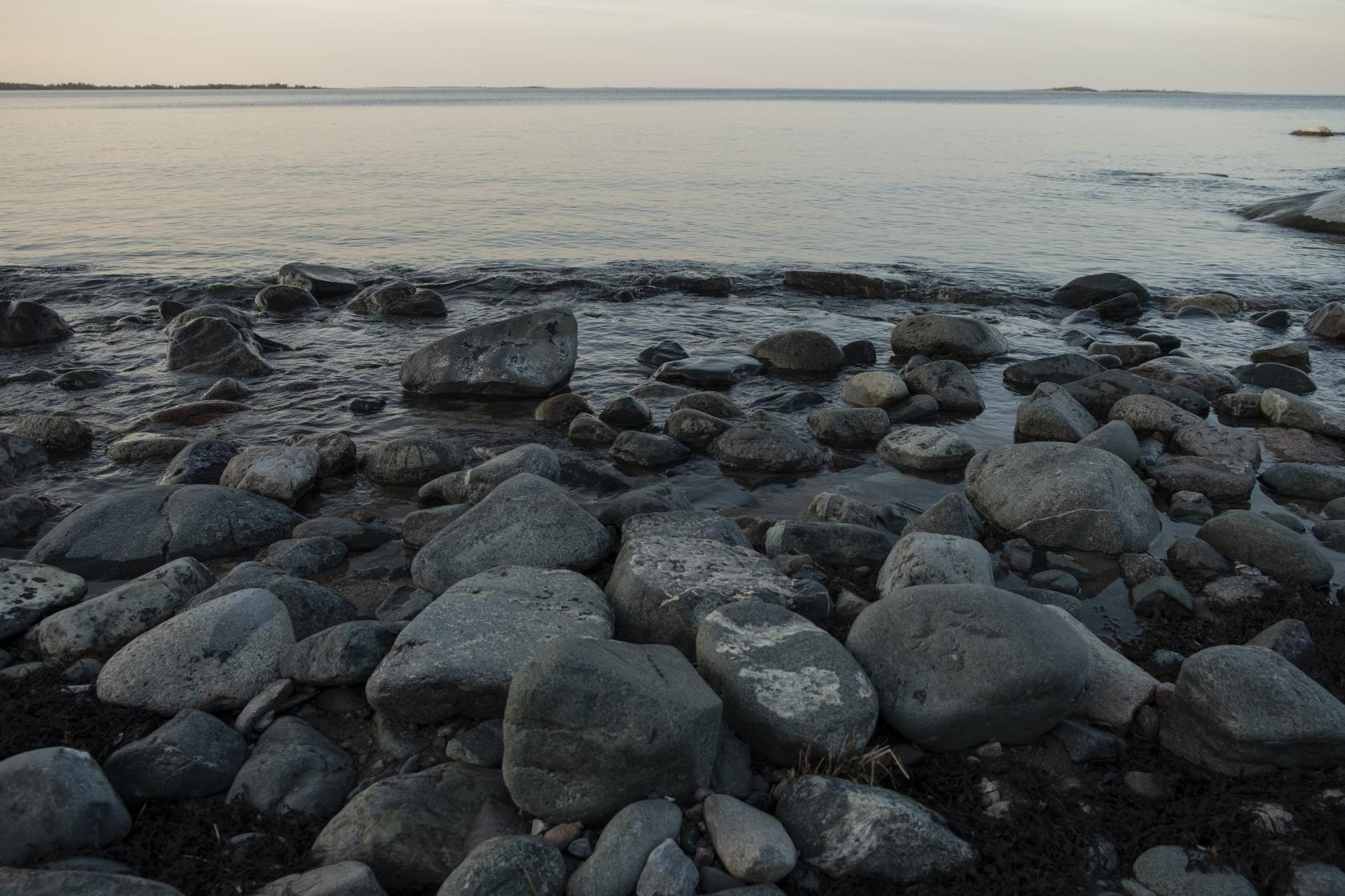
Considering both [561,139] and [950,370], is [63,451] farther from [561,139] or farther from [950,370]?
[561,139]

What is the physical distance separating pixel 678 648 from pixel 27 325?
41.5 ft

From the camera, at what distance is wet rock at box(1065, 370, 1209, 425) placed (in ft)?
33.6

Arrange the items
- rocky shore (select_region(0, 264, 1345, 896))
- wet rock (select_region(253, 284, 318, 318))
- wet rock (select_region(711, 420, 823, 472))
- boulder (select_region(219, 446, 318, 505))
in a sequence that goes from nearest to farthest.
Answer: rocky shore (select_region(0, 264, 1345, 896)), boulder (select_region(219, 446, 318, 505)), wet rock (select_region(711, 420, 823, 472)), wet rock (select_region(253, 284, 318, 318))

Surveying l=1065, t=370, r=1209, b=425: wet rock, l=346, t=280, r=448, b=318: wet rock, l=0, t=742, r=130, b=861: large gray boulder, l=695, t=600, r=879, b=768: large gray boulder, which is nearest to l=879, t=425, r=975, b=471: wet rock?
l=1065, t=370, r=1209, b=425: wet rock

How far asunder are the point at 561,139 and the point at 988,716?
49795 millimetres

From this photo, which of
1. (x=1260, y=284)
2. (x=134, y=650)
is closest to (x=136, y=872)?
(x=134, y=650)

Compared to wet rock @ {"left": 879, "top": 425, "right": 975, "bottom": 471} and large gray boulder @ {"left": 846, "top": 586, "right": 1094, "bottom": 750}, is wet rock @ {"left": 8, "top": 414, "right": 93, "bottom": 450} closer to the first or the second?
wet rock @ {"left": 879, "top": 425, "right": 975, "bottom": 471}

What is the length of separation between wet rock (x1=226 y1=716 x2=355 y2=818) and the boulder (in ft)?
12.2

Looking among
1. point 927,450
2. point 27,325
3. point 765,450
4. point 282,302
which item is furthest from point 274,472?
point 282,302

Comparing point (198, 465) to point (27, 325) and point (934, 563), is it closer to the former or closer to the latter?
point (934, 563)

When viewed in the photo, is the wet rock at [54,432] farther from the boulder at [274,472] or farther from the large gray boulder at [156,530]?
the large gray boulder at [156,530]

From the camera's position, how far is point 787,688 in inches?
169

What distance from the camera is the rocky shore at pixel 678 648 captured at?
369cm

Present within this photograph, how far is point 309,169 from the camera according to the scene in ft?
115
